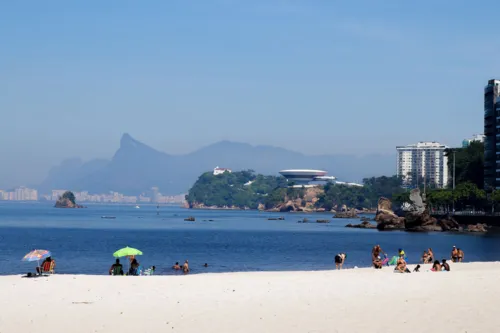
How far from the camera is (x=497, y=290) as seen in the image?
27531 mm

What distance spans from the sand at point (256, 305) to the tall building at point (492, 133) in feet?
479

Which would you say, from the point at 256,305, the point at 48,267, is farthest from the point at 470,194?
the point at 256,305

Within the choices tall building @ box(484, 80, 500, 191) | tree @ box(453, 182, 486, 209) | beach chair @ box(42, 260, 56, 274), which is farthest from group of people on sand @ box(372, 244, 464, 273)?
tall building @ box(484, 80, 500, 191)

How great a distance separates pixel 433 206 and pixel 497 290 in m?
165

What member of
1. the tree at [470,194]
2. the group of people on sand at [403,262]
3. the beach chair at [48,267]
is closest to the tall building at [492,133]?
the tree at [470,194]

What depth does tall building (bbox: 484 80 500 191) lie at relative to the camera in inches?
6791

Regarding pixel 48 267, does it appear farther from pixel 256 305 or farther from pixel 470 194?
pixel 470 194

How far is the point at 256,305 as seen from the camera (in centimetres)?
2520

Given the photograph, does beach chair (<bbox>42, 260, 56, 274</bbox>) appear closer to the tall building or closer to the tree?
the tree

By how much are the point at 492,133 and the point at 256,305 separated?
160615 mm

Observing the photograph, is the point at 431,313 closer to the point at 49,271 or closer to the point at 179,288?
the point at 179,288

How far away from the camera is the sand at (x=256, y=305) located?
854 inches

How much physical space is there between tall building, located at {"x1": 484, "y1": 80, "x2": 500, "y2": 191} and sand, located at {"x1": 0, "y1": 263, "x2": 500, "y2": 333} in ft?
479

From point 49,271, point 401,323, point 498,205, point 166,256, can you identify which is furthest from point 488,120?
point 401,323
